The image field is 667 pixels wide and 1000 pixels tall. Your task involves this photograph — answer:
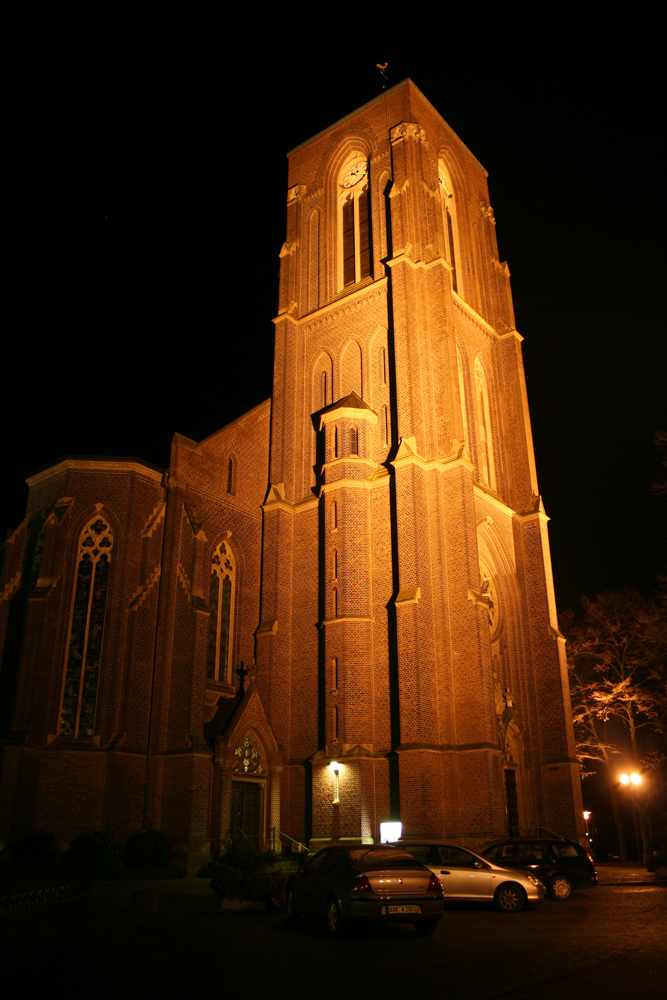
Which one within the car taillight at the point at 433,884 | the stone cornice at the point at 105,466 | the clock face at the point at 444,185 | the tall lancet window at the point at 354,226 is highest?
the clock face at the point at 444,185

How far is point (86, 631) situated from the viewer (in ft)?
82.9

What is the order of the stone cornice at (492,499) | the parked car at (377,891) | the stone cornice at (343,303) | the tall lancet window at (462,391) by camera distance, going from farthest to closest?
the stone cornice at (343,303)
the tall lancet window at (462,391)
the stone cornice at (492,499)
the parked car at (377,891)

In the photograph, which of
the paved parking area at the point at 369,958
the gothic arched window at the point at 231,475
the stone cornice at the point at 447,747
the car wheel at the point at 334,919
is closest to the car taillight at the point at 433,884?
the paved parking area at the point at 369,958

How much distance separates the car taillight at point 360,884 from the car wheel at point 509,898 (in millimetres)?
4763

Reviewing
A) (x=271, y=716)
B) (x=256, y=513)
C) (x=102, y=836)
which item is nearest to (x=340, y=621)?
(x=271, y=716)

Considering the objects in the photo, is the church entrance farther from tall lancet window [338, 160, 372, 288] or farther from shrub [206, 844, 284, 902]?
tall lancet window [338, 160, 372, 288]

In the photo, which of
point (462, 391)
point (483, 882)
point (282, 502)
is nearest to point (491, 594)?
point (462, 391)

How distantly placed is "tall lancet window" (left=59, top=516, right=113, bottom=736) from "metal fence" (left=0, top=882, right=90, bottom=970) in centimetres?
1587

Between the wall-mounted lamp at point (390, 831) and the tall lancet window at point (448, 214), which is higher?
the tall lancet window at point (448, 214)

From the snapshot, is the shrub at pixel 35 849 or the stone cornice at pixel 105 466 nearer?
the shrub at pixel 35 849

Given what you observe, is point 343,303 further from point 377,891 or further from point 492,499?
point 377,891

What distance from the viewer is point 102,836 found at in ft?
71.7

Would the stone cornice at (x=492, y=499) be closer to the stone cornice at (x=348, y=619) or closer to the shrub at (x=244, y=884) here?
the stone cornice at (x=348, y=619)

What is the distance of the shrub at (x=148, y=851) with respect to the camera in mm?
21734
